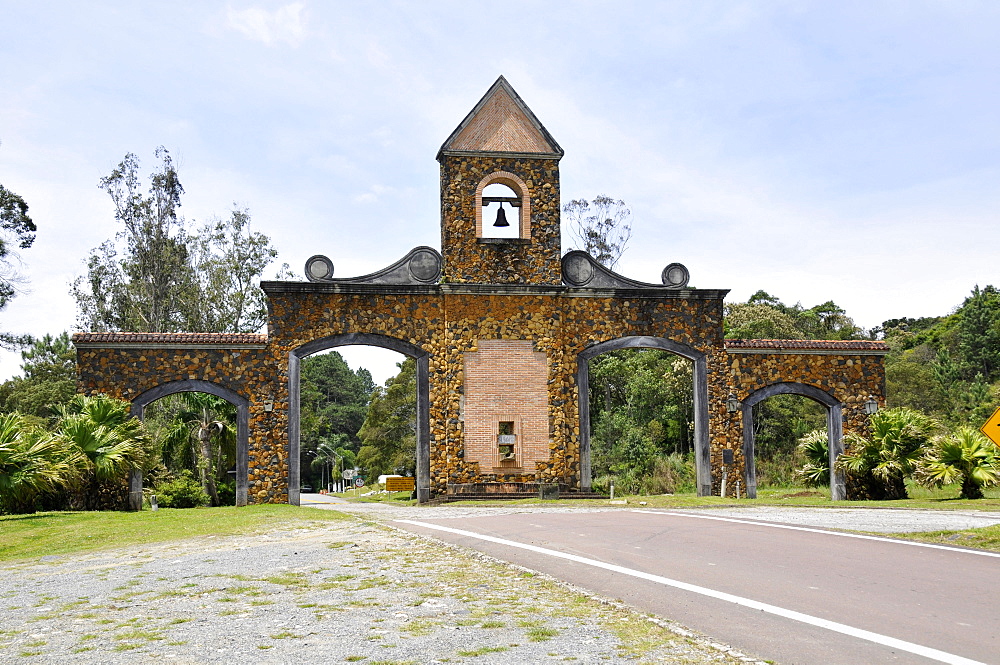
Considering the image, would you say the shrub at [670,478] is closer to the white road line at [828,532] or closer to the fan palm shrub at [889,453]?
the fan palm shrub at [889,453]

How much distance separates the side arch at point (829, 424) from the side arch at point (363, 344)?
325 inches

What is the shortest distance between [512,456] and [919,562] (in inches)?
591

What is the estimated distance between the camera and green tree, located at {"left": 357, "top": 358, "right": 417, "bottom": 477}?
4791 centimetres

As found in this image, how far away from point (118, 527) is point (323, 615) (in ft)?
34.9

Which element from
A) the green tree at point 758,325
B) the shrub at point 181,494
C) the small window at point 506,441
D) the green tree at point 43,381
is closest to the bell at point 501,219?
the small window at point 506,441

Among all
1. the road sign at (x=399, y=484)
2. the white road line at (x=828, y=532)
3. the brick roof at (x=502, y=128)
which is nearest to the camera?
the white road line at (x=828, y=532)

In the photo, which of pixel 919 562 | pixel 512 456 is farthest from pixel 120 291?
pixel 919 562

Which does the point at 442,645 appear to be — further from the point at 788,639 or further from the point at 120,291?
the point at 120,291

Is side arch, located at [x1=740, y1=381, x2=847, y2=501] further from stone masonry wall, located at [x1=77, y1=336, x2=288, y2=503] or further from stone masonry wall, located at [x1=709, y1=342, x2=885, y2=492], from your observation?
stone masonry wall, located at [x1=77, y1=336, x2=288, y2=503]

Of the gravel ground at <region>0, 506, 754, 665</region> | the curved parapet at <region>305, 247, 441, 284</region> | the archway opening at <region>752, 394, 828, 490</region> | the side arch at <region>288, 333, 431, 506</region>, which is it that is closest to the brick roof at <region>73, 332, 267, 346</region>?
the side arch at <region>288, 333, 431, 506</region>

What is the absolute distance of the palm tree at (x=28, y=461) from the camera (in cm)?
1590

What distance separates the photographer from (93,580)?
8734mm

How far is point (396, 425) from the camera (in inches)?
1930

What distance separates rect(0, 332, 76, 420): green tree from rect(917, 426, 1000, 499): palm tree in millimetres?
43937
